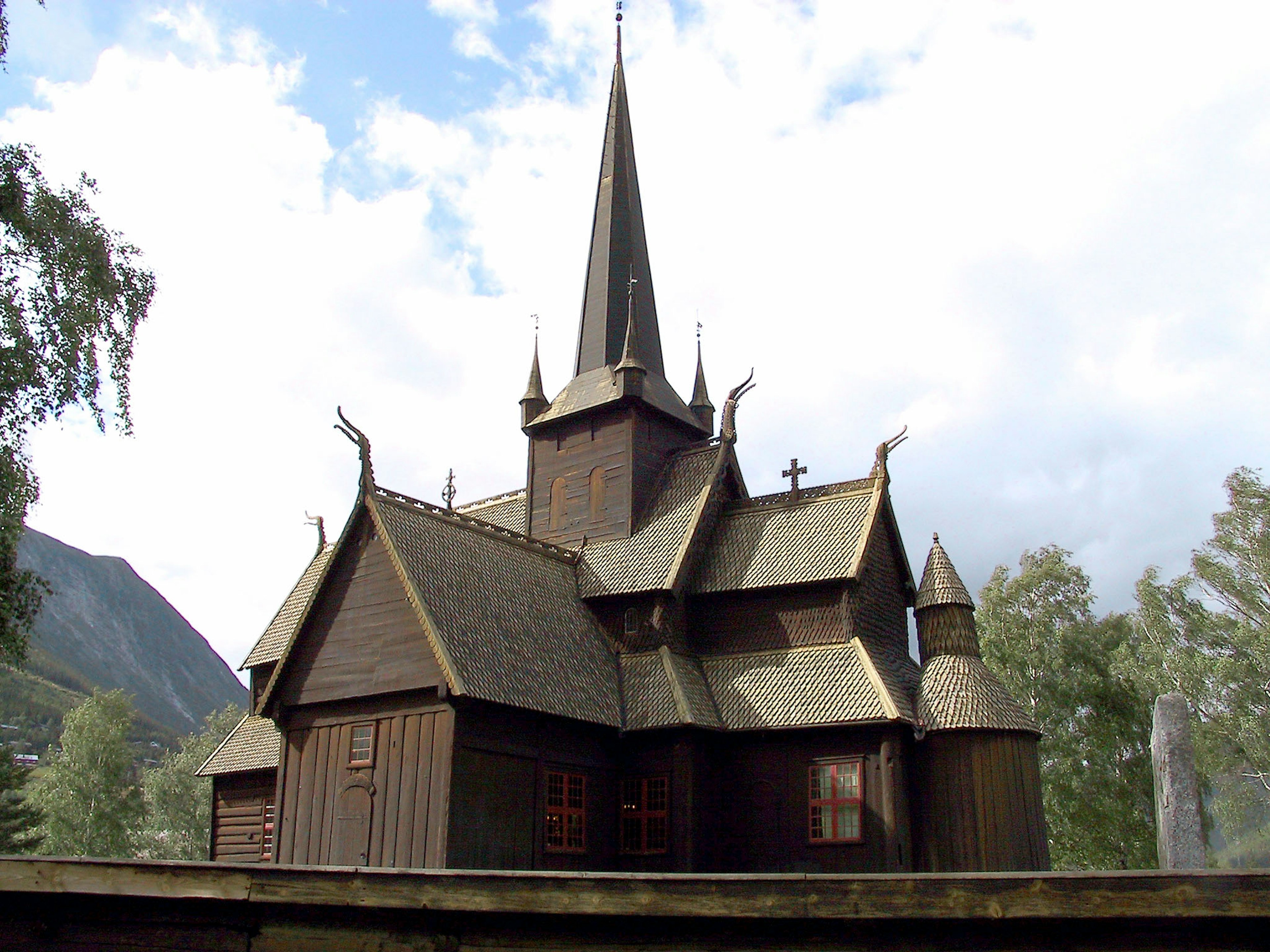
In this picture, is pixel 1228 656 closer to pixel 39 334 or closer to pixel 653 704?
pixel 653 704

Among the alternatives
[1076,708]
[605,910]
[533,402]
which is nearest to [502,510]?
[533,402]

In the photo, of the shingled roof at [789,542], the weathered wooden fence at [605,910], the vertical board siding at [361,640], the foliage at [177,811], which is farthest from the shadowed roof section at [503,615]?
the foliage at [177,811]

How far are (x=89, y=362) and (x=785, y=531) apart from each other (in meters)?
15.7

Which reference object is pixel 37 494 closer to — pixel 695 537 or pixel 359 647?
pixel 359 647

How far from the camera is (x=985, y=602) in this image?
4197cm

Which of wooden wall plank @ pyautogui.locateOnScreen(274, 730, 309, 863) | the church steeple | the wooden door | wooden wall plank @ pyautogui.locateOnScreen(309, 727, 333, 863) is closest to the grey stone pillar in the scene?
the wooden door

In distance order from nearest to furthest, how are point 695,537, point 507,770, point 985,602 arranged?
point 507,770 < point 695,537 < point 985,602

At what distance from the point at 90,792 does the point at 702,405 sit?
36.2 metres

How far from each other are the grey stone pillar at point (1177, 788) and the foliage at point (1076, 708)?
26899mm

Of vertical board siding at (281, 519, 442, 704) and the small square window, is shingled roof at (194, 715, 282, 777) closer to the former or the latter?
vertical board siding at (281, 519, 442, 704)

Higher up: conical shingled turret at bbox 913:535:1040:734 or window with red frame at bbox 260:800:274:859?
conical shingled turret at bbox 913:535:1040:734

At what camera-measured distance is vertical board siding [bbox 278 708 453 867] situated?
65.6 ft

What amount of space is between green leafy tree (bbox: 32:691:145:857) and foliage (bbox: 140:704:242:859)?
13.7 feet

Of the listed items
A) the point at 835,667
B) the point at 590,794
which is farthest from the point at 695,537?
the point at 590,794
